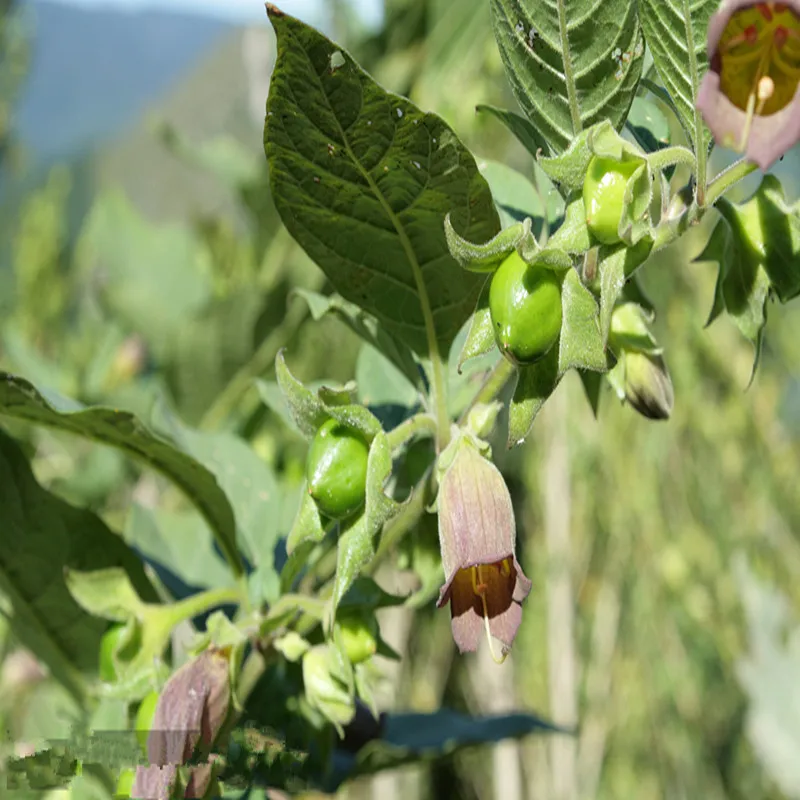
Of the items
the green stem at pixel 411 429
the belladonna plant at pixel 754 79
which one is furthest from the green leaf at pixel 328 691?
the belladonna plant at pixel 754 79

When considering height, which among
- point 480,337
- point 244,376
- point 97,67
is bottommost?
point 480,337

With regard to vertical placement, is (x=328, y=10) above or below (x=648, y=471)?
above

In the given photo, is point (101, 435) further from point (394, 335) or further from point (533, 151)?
point (533, 151)

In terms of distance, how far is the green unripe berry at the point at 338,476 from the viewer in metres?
0.45

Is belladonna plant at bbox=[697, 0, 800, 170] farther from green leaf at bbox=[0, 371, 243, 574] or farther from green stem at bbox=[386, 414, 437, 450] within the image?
green leaf at bbox=[0, 371, 243, 574]

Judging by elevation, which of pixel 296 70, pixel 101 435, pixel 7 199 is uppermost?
pixel 7 199

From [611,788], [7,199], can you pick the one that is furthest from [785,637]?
[7,199]

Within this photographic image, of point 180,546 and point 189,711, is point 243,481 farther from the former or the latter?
point 189,711

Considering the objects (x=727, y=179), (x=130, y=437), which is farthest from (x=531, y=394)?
(x=130, y=437)

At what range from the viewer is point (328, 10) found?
2.20 m

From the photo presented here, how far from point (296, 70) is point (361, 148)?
0.05 m

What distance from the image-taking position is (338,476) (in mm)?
456

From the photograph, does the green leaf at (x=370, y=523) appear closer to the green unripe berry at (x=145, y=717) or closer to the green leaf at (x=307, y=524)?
the green leaf at (x=307, y=524)

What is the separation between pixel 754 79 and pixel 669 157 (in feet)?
0.17
